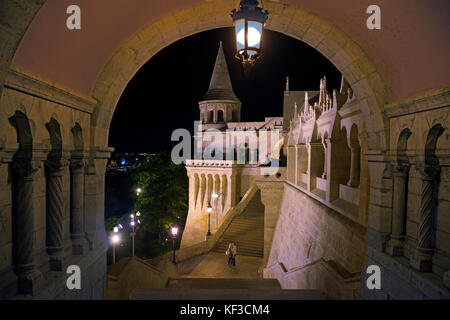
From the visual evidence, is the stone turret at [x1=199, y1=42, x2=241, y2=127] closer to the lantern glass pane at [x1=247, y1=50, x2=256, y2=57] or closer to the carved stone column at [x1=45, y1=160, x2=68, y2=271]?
the carved stone column at [x1=45, y1=160, x2=68, y2=271]

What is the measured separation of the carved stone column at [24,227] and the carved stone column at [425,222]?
4792 millimetres

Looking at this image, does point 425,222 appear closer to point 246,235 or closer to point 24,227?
point 24,227

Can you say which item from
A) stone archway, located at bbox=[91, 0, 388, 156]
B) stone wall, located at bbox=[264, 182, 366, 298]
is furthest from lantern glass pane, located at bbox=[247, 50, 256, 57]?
stone wall, located at bbox=[264, 182, 366, 298]

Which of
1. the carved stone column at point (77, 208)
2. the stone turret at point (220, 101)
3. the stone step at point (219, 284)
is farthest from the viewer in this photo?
the stone turret at point (220, 101)

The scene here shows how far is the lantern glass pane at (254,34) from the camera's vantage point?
3217 millimetres

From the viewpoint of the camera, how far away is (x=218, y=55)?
42.6 m

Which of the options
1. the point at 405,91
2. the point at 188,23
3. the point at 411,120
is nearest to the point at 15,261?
the point at 188,23

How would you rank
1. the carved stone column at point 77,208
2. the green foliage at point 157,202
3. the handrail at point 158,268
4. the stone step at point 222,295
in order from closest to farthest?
the carved stone column at point 77,208 < the stone step at point 222,295 < the handrail at point 158,268 < the green foliage at point 157,202

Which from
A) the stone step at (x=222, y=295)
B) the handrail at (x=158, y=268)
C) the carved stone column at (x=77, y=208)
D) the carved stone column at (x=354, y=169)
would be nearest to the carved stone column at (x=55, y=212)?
the carved stone column at (x=77, y=208)

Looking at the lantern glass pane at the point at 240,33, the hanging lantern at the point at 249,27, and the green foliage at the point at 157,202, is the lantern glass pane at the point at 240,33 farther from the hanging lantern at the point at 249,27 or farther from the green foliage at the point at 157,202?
the green foliage at the point at 157,202

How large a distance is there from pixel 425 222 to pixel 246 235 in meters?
15.7

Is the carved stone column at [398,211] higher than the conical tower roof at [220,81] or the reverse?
the reverse

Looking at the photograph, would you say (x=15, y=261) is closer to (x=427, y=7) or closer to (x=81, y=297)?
(x=81, y=297)
